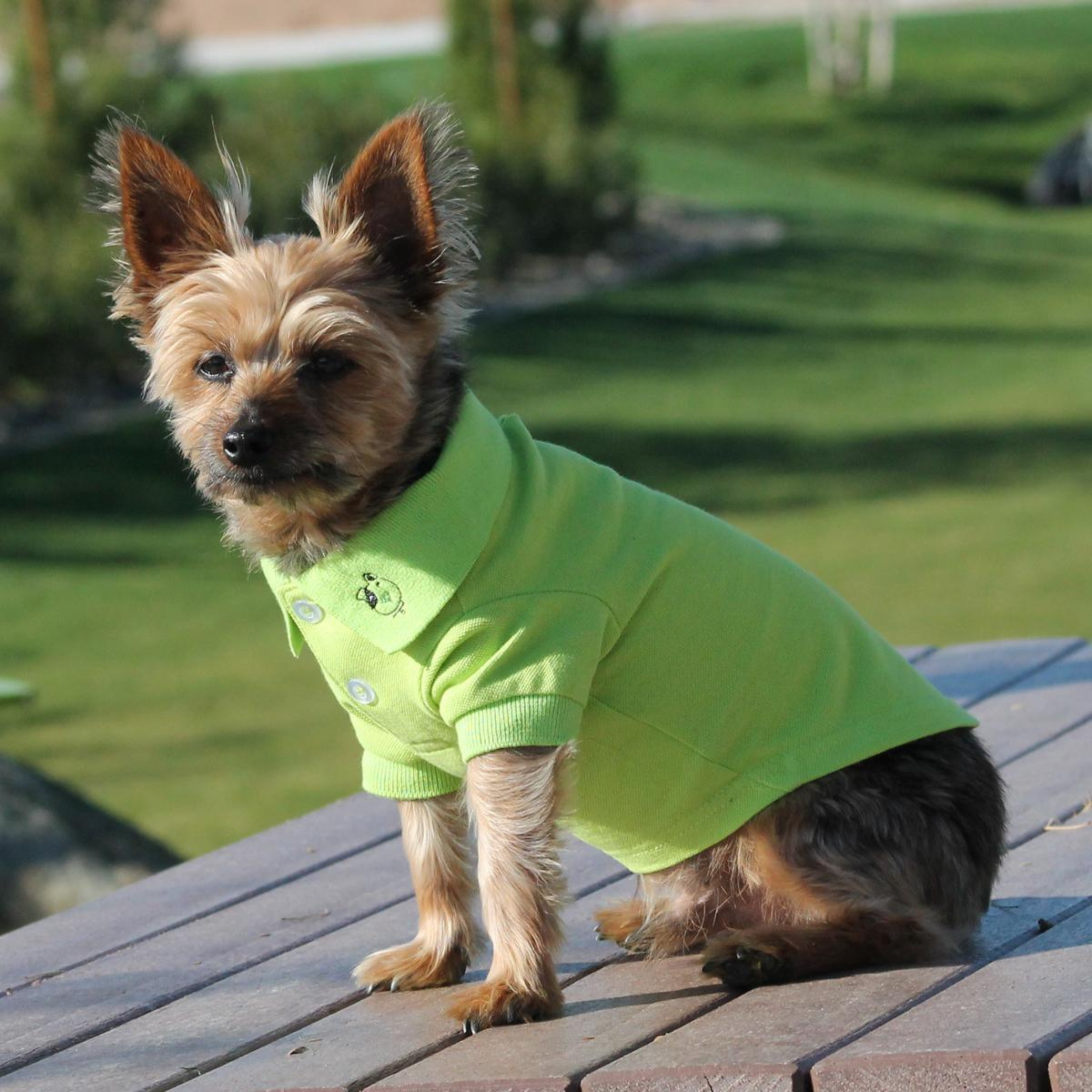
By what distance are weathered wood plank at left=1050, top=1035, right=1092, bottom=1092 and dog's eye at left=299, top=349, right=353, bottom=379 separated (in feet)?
6.54

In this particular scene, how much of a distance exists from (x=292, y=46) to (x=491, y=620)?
47634mm

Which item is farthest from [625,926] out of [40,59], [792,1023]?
[40,59]

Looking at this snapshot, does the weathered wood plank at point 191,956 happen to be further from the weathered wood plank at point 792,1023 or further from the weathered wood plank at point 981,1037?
the weathered wood plank at point 981,1037

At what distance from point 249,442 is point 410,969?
118 cm

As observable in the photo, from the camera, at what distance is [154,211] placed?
→ 3998mm

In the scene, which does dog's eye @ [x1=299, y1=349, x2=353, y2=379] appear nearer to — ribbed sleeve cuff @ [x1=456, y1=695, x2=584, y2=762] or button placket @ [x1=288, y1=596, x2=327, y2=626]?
button placket @ [x1=288, y1=596, x2=327, y2=626]

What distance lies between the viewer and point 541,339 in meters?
18.5

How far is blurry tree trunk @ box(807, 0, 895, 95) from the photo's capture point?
34562mm

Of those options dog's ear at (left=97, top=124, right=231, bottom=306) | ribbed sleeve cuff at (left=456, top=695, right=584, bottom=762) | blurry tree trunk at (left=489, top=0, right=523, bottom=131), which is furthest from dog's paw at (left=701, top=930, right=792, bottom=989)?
blurry tree trunk at (left=489, top=0, right=523, bottom=131)

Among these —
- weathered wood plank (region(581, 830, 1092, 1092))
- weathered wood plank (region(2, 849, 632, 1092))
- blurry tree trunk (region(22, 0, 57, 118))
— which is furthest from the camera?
blurry tree trunk (region(22, 0, 57, 118))

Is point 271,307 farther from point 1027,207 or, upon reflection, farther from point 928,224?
point 1027,207

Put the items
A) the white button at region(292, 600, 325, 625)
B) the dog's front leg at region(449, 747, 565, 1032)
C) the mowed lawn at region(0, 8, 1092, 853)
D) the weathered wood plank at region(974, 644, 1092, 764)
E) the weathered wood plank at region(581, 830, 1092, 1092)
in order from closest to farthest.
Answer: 1. the weathered wood plank at region(581, 830, 1092, 1092)
2. the dog's front leg at region(449, 747, 565, 1032)
3. the white button at region(292, 600, 325, 625)
4. the weathered wood plank at region(974, 644, 1092, 764)
5. the mowed lawn at region(0, 8, 1092, 853)

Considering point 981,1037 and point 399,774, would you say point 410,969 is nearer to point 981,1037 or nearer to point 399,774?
point 399,774

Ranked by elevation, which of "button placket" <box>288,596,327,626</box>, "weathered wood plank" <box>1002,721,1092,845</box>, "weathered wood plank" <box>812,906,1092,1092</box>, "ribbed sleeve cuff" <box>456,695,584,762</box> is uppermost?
"button placket" <box>288,596,327,626</box>
